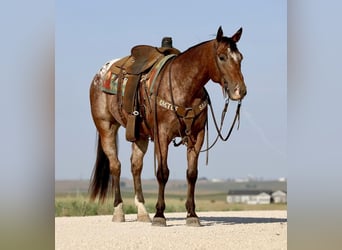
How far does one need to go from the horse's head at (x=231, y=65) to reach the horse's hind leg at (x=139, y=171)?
8.28 ft

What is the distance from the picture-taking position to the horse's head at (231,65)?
9031 millimetres

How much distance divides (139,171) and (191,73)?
Answer: 7.44 ft

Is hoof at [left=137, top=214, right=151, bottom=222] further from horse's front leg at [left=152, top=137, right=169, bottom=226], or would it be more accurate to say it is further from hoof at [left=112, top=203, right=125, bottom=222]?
horse's front leg at [left=152, top=137, right=169, bottom=226]

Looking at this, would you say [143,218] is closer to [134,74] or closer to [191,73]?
[134,74]

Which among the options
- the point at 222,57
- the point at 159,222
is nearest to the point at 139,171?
the point at 159,222

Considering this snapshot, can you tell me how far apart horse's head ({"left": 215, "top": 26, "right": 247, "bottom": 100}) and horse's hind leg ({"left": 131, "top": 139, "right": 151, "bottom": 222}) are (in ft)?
8.28

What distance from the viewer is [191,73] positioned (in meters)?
9.77

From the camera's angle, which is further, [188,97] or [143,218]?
[143,218]

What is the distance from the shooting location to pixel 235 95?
9031 millimetres

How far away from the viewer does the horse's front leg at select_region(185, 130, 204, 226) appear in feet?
32.4

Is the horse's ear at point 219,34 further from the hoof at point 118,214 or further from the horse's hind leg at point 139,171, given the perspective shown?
the hoof at point 118,214

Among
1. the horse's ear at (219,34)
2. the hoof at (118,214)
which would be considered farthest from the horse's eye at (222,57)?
the hoof at (118,214)
